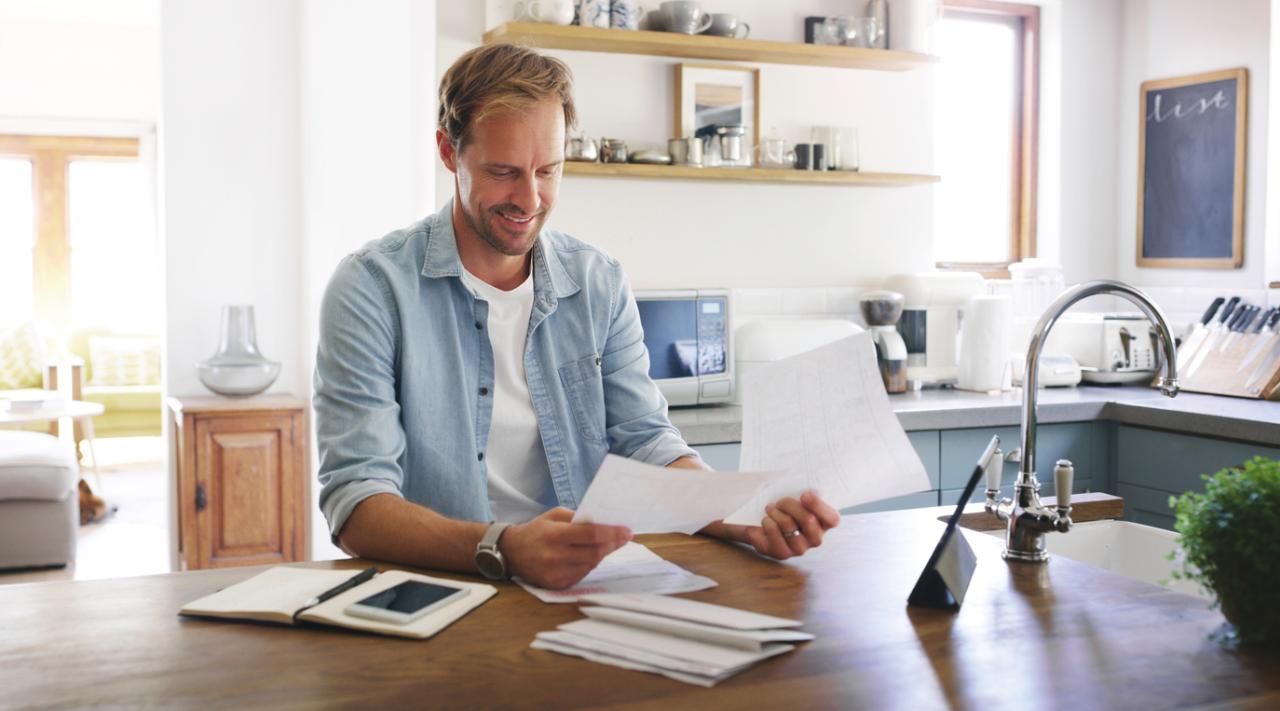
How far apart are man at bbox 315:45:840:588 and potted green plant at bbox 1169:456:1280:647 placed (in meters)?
0.41

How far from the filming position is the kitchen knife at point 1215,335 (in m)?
3.77

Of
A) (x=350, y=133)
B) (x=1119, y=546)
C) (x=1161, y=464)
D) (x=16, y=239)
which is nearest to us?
(x=1119, y=546)

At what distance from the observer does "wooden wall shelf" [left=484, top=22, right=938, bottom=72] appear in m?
3.43

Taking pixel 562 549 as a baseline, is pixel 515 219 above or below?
above

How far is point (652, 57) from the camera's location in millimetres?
3730

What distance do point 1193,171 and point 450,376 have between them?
337 centimetres

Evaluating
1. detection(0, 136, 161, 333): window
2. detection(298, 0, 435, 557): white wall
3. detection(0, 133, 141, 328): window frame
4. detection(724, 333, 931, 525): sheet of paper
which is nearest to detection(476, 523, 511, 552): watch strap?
detection(724, 333, 931, 525): sheet of paper

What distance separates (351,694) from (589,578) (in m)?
0.41

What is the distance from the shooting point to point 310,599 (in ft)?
4.11

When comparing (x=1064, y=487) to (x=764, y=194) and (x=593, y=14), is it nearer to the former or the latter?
(x=593, y=14)

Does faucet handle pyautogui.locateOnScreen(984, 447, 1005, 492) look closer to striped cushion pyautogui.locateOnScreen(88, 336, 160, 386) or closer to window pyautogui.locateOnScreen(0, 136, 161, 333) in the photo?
striped cushion pyautogui.locateOnScreen(88, 336, 160, 386)

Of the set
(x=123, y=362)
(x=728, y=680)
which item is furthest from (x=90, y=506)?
(x=728, y=680)

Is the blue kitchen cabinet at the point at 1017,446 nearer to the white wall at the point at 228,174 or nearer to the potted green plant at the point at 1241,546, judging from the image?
the potted green plant at the point at 1241,546

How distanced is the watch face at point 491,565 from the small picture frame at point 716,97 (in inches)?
99.8
